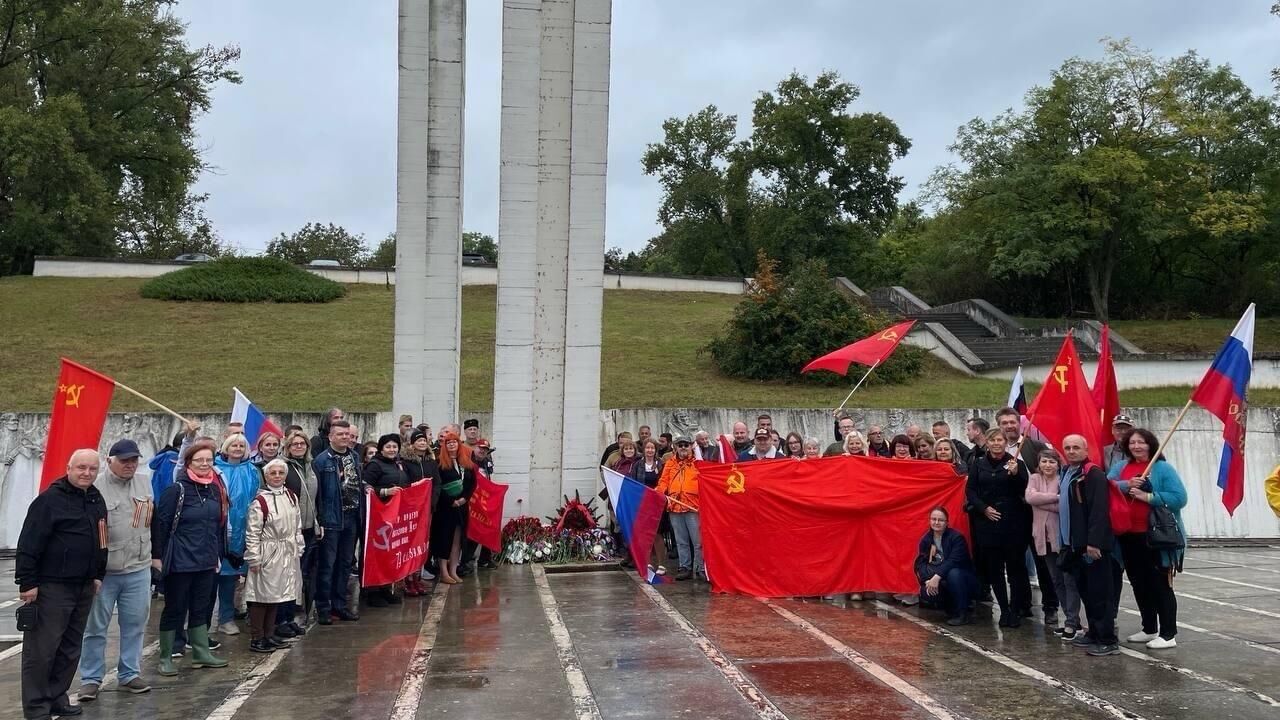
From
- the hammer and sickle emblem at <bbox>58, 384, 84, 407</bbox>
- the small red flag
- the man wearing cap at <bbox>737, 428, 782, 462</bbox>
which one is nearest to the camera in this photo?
the hammer and sickle emblem at <bbox>58, 384, 84, 407</bbox>

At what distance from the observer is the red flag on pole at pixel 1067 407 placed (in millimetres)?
10234

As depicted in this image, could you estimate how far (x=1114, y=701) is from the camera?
24.1 feet

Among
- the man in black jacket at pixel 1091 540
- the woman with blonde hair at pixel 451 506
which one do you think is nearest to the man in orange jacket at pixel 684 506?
the woman with blonde hair at pixel 451 506

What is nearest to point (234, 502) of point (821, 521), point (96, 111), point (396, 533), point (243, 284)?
point (396, 533)

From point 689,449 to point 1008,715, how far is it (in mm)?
6684

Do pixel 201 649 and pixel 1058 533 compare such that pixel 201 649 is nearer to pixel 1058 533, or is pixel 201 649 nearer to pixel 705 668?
pixel 705 668

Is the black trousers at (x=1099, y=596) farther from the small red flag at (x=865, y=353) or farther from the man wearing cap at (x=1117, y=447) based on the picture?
the small red flag at (x=865, y=353)

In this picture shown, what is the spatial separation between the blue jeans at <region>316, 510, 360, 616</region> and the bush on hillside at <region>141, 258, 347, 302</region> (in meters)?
26.6

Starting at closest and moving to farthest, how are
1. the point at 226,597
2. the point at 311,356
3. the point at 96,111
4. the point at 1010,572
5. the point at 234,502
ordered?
the point at 234,502 → the point at 226,597 → the point at 1010,572 → the point at 311,356 → the point at 96,111

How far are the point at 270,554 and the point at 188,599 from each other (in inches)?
29.6

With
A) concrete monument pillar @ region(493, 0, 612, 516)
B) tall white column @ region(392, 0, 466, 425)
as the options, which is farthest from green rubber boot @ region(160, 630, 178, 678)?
tall white column @ region(392, 0, 466, 425)

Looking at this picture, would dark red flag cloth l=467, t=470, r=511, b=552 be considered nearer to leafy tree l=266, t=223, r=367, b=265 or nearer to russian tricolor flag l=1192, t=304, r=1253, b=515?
russian tricolor flag l=1192, t=304, r=1253, b=515

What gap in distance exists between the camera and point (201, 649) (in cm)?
877

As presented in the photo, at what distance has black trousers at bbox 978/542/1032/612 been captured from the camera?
10211mm
